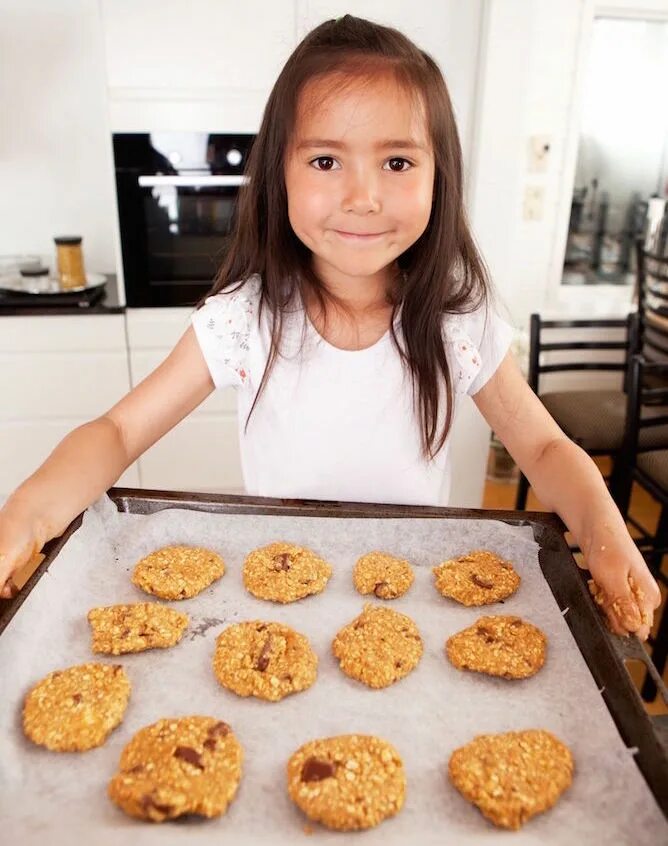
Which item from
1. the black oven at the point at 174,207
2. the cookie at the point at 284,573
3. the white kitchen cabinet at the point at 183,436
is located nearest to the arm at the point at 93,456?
the cookie at the point at 284,573

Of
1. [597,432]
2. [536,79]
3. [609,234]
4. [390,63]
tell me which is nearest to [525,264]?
[609,234]

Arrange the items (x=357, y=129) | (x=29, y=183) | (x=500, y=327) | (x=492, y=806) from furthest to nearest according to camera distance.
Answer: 1. (x=29, y=183)
2. (x=500, y=327)
3. (x=357, y=129)
4. (x=492, y=806)

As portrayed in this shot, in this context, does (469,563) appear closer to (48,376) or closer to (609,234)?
(48,376)

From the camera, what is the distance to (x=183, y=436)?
270cm

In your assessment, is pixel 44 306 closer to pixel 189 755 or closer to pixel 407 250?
pixel 407 250

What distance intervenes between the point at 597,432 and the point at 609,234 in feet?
4.84

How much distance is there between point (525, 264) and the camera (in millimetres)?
3318

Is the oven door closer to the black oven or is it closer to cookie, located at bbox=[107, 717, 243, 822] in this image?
the black oven

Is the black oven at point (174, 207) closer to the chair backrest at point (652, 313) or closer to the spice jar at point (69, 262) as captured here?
the spice jar at point (69, 262)

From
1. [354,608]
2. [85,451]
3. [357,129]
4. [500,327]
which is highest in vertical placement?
[357,129]

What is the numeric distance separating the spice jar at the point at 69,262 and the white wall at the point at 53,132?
8.1 inches

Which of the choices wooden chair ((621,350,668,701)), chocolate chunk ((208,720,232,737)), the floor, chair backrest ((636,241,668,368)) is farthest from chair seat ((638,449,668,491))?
chocolate chunk ((208,720,232,737))

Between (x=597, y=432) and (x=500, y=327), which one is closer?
(x=500, y=327)

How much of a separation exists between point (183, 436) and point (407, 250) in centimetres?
170
